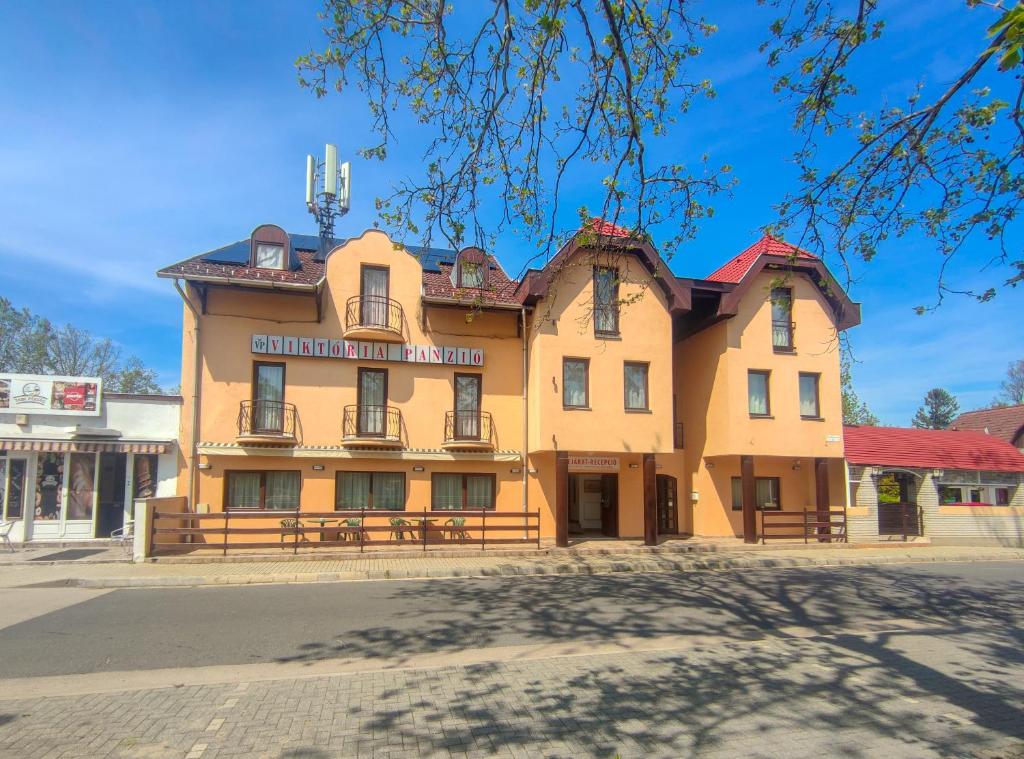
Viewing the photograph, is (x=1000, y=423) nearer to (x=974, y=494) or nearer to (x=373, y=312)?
(x=974, y=494)

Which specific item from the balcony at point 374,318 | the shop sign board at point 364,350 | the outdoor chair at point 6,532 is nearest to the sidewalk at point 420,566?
the outdoor chair at point 6,532

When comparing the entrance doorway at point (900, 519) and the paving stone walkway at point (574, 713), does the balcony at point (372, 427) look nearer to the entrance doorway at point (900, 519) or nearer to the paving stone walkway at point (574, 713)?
the paving stone walkway at point (574, 713)

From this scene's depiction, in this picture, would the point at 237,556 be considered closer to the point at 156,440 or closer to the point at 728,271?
the point at 156,440

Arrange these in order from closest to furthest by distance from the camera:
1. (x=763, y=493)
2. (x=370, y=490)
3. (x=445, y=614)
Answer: (x=445, y=614) < (x=370, y=490) < (x=763, y=493)

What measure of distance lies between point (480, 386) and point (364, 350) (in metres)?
3.51

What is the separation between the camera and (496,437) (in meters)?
18.7

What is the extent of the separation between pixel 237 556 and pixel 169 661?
8.42 m

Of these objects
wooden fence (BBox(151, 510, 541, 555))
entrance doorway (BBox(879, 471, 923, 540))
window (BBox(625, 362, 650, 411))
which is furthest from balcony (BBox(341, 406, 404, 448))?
entrance doorway (BBox(879, 471, 923, 540))

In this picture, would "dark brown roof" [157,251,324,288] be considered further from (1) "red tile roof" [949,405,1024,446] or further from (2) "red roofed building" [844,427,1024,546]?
(1) "red tile roof" [949,405,1024,446]

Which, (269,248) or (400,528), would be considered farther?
(269,248)

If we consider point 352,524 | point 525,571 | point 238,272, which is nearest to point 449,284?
point 238,272

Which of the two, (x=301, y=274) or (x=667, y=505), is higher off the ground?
(x=301, y=274)

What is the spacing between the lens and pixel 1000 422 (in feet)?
101

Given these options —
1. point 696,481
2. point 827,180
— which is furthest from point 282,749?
point 696,481
